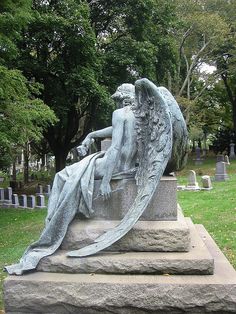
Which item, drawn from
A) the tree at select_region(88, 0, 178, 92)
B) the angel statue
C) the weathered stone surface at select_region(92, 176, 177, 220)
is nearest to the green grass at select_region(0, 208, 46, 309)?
the angel statue

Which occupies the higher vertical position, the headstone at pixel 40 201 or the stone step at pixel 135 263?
the headstone at pixel 40 201

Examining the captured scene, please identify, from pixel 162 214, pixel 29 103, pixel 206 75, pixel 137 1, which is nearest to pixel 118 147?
pixel 162 214

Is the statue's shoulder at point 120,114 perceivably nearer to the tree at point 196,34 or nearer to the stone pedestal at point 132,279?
the stone pedestal at point 132,279

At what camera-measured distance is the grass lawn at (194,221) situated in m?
9.16

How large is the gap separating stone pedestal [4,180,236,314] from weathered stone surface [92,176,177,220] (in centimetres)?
13

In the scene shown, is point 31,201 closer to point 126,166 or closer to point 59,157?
point 59,157

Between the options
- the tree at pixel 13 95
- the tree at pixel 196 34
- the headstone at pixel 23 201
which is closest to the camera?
the tree at pixel 13 95

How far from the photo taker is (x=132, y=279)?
179 inches

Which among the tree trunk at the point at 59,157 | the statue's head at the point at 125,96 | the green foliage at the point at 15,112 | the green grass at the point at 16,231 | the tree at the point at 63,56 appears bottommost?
the green grass at the point at 16,231

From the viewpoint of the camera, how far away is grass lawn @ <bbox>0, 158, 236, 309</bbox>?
916cm

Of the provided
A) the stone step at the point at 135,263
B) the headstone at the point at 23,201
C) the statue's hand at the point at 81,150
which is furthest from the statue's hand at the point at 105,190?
the headstone at the point at 23,201

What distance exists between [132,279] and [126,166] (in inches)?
51.9

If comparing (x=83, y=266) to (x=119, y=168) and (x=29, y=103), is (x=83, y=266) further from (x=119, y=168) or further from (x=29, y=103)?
(x=29, y=103)

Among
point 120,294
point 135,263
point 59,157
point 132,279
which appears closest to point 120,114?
point 135,263
